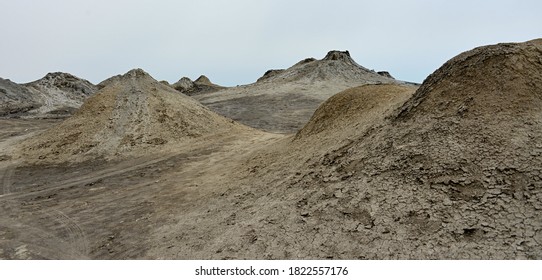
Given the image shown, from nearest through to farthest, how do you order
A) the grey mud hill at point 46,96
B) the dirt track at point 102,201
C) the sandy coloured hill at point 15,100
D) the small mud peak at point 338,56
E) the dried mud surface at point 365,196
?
the dried mud surface at point 365,196
the dirt track at point 102,201
the sandy coloured hill at point 15,100
the grey mud hill at point 46,96
the small mud peak at point 338,56

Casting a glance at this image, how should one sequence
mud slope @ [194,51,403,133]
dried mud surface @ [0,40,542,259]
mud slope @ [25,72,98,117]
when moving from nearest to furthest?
dried mud surface @ [0,40,542,259], mud slope @ [194,51,403,133], mud slope @ [25,72,98,117]

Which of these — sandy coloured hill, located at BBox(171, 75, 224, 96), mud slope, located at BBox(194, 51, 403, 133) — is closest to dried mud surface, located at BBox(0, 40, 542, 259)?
mud slope, located at BBox(194, 51, 403, 133)

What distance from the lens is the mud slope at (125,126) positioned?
59.5 ft

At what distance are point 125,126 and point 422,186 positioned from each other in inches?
654

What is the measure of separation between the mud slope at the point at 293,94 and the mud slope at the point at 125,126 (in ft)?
17.7

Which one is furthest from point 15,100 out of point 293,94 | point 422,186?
point 422,186

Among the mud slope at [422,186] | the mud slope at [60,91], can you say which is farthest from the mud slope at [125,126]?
the mud slope at [60,91]

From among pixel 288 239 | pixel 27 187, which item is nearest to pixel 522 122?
pixel 288 239

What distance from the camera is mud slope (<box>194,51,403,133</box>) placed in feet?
93.4

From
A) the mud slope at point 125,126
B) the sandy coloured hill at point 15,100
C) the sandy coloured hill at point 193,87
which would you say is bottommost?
the mud slope at point 125,126

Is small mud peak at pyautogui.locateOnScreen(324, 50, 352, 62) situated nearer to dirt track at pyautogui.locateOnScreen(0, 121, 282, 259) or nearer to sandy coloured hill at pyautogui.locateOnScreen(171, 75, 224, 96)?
sandy coloured hill at pyautogui.locateOnScreen(171, 75, 224, 96)

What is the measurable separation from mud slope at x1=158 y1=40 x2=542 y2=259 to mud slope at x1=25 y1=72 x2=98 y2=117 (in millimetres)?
34504

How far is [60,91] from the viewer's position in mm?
48250

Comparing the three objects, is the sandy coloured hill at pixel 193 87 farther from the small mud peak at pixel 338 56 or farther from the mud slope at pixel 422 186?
the mud slope at pixel 422 186
